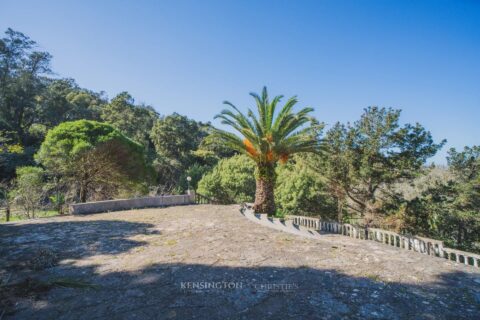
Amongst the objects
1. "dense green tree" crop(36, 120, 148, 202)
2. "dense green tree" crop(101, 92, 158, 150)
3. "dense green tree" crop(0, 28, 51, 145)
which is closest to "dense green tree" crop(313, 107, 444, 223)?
"dense green tree" crop(36, 120, 148, 202)

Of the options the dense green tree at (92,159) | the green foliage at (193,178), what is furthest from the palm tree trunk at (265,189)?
the green foliage at (193,178)

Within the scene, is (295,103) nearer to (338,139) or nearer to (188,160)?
(338,139)

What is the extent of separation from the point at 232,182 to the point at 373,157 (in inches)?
520

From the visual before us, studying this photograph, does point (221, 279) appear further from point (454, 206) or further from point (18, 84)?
→ point (18, 84)

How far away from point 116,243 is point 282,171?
16.5 metres

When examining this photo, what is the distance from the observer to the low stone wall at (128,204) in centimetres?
1205

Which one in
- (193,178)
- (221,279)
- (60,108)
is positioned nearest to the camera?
(221,279)

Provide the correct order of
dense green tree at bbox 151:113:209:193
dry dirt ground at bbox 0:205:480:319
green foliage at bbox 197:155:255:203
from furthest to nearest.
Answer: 1. dense green tree at bbox 151:113:209:193
2. green foliage at bbox 197:155:255:203
3. dry dirt ground at bbox 0:205:480:319

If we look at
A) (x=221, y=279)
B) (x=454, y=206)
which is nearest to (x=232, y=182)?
(x=454, y=206)

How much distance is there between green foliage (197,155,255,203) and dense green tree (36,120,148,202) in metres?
7.97

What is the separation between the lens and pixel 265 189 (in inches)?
481

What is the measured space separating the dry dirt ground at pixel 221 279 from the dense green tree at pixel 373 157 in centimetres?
910

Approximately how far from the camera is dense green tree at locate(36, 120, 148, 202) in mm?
13844

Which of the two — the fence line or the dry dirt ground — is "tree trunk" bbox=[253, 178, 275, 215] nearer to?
the fence line
